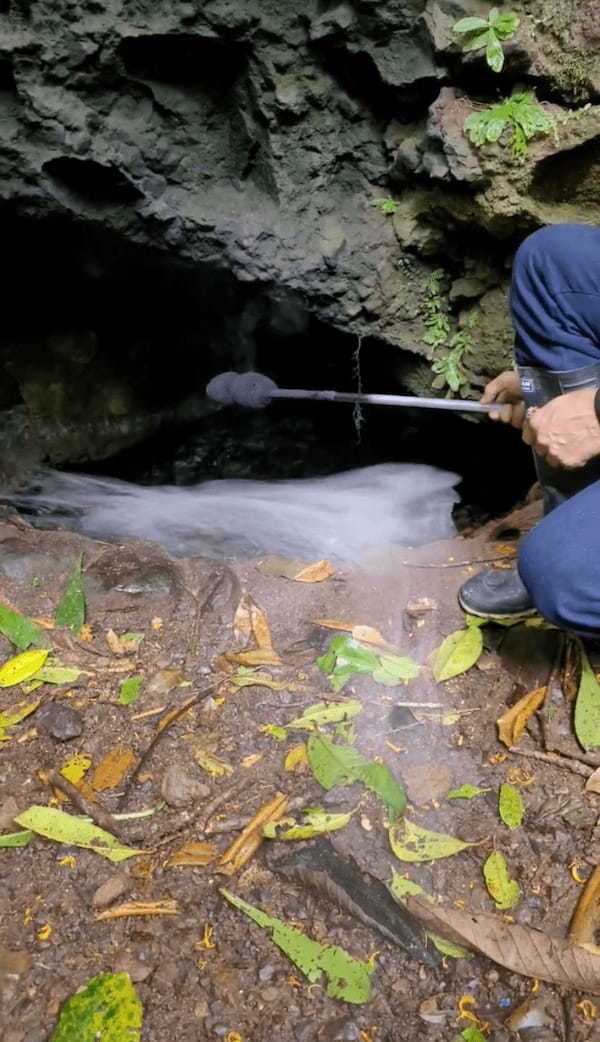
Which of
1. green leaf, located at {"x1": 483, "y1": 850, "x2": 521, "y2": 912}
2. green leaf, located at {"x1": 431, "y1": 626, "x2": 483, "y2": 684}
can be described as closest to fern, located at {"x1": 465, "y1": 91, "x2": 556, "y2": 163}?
green leaf, located at {"x1": 431, "y1": 626, "x2": 483, "y2": 684}

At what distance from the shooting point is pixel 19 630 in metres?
2.51

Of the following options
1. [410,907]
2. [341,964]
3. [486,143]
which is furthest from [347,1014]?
[486,143]

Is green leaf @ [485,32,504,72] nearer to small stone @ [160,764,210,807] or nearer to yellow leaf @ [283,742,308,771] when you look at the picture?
yellow leaf @ [283,742,308,771]

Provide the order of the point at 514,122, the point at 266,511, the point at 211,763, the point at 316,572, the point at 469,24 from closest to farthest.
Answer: the point at 211,763, the point at 316,572, the point at 469,24, the point at 514,122, the point at 266,511

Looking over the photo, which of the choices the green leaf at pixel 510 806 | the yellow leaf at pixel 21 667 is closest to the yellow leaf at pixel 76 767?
the yellow leaf at pixel 21 667

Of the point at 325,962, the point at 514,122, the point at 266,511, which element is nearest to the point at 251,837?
the point at 325,962

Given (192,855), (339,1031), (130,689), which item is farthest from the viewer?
(130,689)

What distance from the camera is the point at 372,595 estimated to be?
275 cm

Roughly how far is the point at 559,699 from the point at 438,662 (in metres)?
0.38

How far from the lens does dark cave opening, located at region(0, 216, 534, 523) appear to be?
174 inches

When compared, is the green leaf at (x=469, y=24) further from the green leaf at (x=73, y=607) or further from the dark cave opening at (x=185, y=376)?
the green leaf at (x=73, y=607)

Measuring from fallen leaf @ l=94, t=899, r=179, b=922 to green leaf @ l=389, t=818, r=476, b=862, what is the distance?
0.52 metres

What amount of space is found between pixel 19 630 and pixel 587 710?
182cm

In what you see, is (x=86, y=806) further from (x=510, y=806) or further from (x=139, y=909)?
(x=510, y=806)
